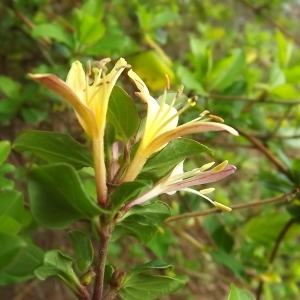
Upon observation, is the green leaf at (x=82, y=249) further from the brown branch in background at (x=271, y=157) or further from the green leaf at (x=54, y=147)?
the brown branch in background at (x=271, y=157)

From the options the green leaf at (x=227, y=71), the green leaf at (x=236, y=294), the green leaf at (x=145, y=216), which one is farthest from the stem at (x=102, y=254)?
the green leaf at (x=227, y=71)

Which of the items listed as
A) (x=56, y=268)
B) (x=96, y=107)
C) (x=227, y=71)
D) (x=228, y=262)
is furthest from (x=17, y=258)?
(x=227, y=71)

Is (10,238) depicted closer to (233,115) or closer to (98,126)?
(98,126)

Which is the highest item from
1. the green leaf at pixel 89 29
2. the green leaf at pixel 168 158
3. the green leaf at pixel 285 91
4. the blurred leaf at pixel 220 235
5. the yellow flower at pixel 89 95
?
the yellow flower at pixel 89 95

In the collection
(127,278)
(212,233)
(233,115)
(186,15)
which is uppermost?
(127,278)

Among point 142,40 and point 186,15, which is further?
point 186,15

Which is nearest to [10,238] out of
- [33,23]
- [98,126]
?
[98,126]

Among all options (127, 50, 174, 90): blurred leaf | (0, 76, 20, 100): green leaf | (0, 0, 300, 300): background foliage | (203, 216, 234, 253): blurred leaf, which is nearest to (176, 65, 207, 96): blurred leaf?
(0, 0, 300, 300): background foliage
